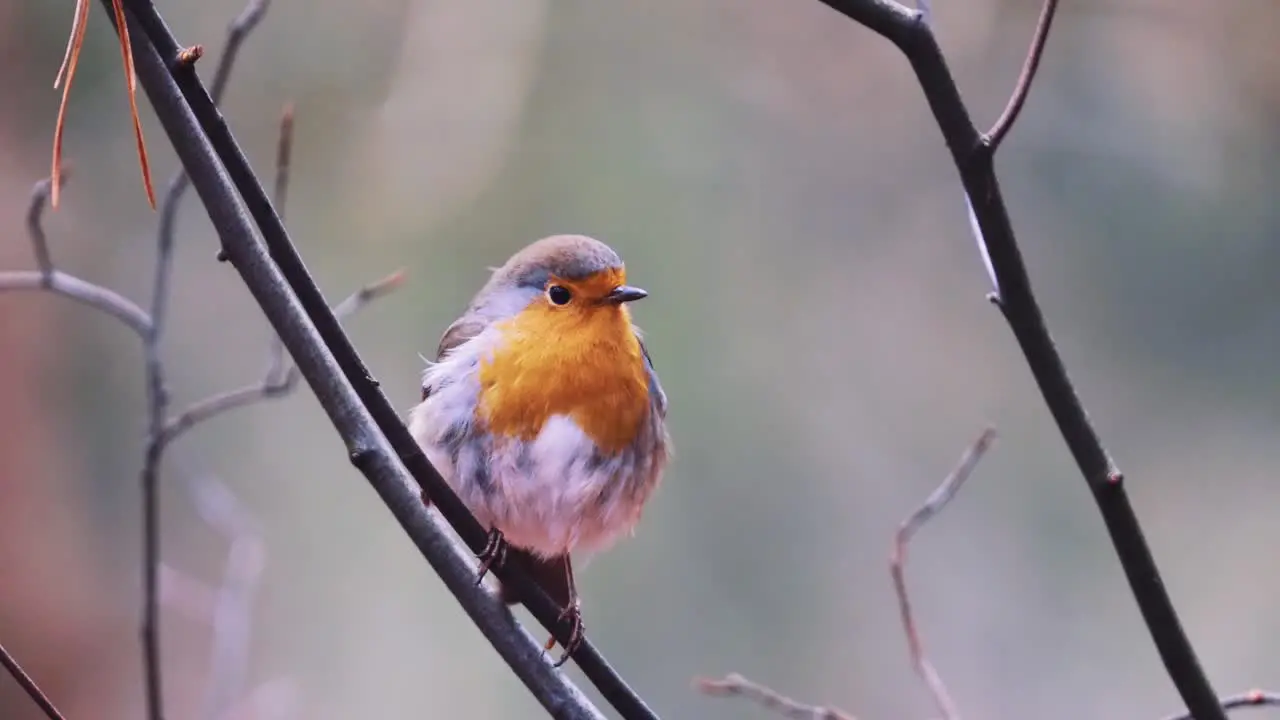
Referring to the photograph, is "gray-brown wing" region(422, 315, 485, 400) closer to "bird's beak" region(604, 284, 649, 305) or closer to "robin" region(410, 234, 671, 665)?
"robin" region(410, 234, 671, 665)

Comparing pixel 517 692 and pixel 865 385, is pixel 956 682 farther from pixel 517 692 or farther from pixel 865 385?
pixel 517 692

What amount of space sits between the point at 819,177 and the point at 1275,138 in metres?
1.11

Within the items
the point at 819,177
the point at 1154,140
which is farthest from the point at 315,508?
the point at 1154,140

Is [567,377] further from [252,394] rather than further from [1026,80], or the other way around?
[1026,80]

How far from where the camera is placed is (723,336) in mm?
3049

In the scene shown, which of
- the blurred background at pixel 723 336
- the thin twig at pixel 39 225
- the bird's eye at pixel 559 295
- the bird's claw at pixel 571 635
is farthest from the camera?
the blurred background at pixel 723 336

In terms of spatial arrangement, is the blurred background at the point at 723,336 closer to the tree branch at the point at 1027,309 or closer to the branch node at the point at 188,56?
the tree branch at the point at 1027,309

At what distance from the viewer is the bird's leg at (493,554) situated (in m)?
1.19

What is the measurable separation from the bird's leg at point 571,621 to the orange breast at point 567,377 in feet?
0.65

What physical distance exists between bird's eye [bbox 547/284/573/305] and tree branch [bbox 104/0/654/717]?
18.4 inches

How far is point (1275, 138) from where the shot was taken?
2.87 metres

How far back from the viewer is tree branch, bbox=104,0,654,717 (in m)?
0.83

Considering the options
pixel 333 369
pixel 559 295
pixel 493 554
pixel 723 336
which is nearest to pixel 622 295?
pixel 559 295

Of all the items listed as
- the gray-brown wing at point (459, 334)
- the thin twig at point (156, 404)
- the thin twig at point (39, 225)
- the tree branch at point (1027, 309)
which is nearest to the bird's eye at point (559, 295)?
the gray-brown wing at point (459, 334)
